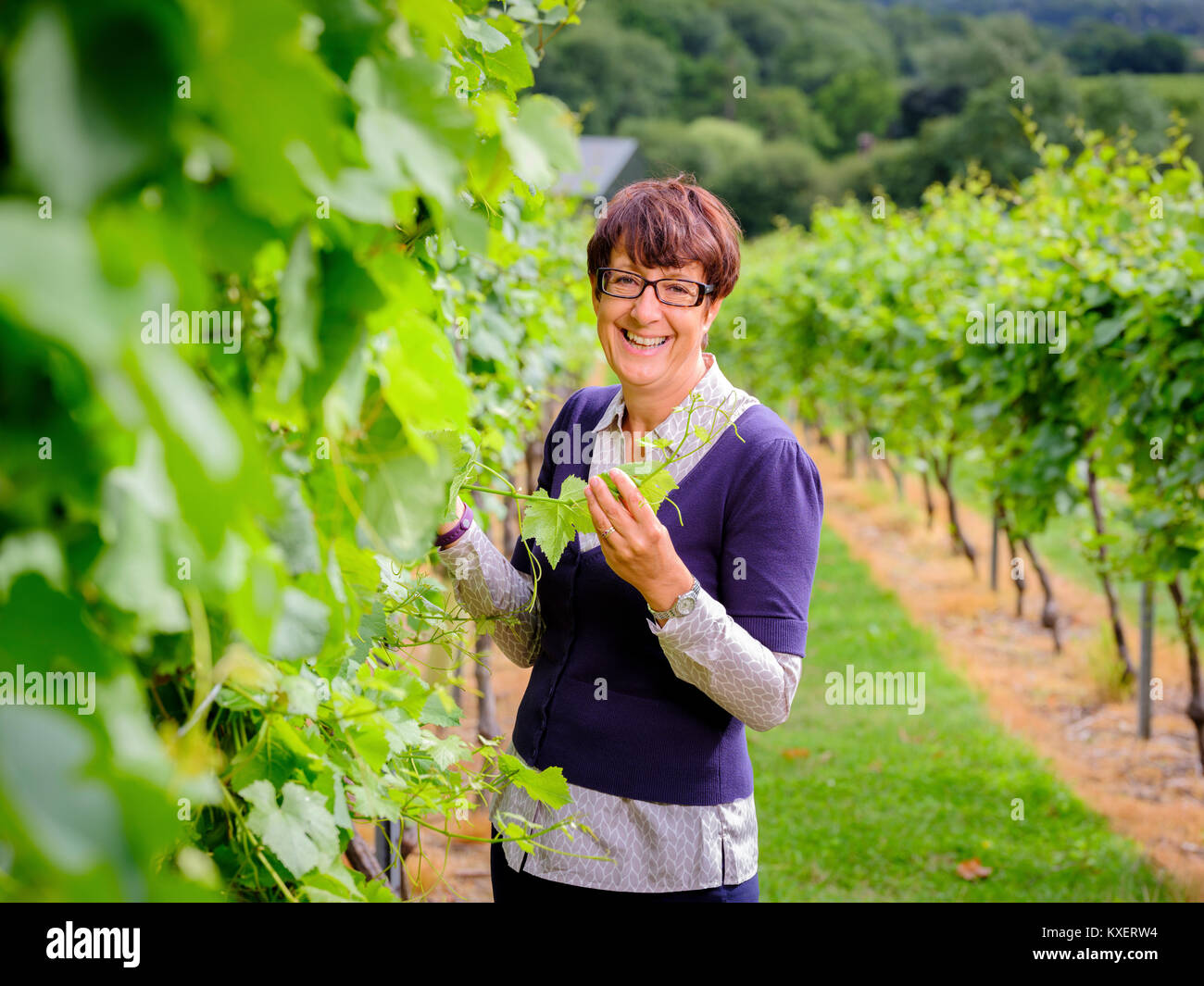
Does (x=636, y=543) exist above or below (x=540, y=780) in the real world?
above

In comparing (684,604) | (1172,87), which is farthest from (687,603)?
(1172,87)

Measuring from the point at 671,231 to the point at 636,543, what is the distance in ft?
2.23

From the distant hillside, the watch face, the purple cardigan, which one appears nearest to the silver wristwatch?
the watch face

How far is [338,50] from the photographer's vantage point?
1.87ft

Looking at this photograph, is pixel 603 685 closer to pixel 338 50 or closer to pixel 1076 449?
pixel 338 50

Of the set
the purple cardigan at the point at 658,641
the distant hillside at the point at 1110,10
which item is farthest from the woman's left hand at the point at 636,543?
the distant hillside at the point at 1110,10

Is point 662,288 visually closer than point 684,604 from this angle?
No

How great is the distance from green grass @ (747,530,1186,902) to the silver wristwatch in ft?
9.68

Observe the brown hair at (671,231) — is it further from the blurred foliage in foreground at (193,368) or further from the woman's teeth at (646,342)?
the blurred foliage in foreground at (193,368)

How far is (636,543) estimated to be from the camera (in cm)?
142

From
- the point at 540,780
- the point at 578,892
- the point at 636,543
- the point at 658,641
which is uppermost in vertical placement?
the point at 636,543

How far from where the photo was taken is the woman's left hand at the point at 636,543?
54.0 inches

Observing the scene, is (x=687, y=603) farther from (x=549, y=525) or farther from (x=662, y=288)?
(x=662, y=288)
